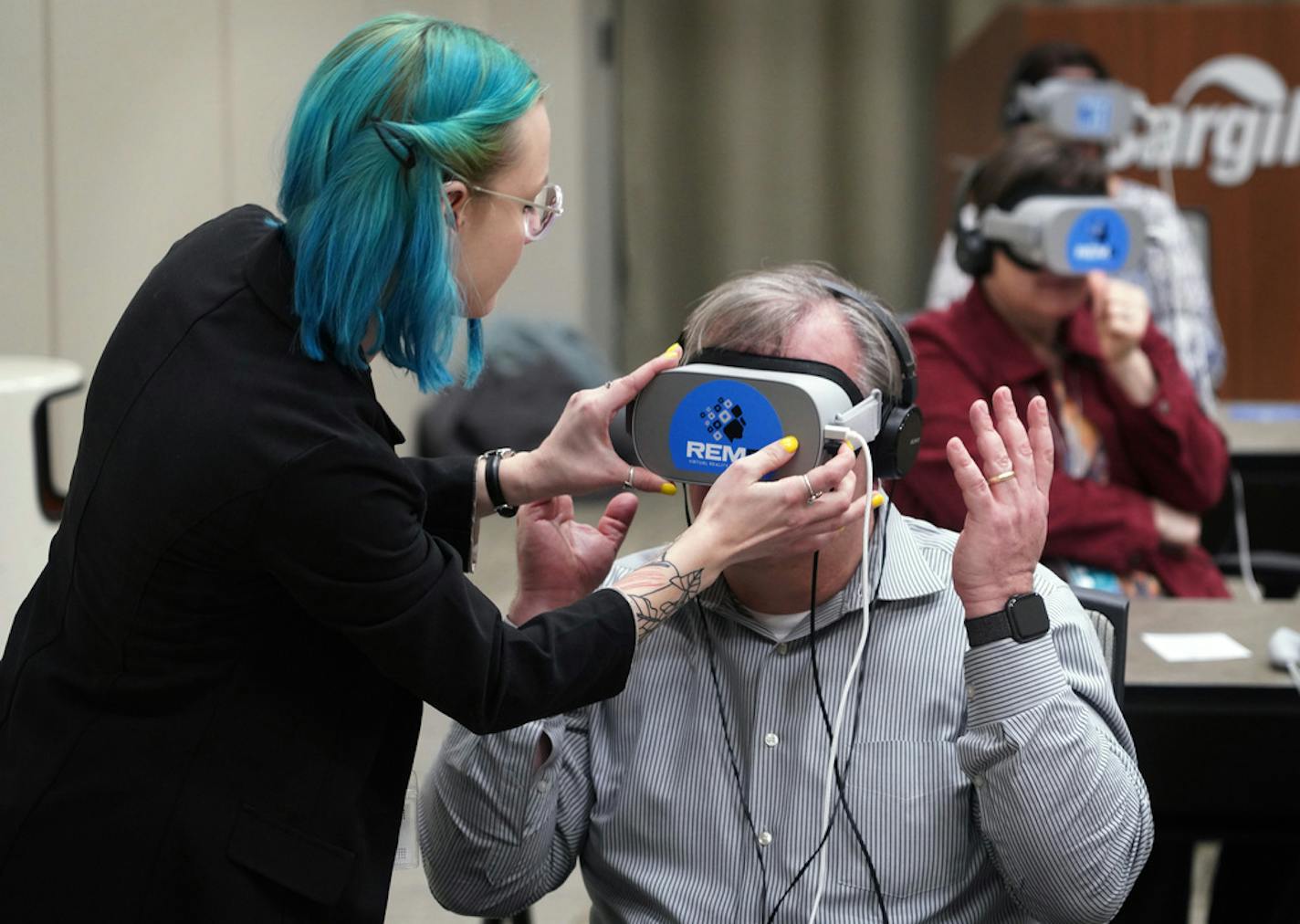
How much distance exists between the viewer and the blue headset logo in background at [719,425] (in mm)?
1331

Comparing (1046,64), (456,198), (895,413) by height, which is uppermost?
(1046,64)

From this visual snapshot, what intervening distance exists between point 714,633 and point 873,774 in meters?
0.23

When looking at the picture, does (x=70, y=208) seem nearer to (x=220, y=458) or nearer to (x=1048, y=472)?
(x=220, y=458)

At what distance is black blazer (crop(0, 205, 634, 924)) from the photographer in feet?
3.80

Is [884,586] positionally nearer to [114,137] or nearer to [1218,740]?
[1218,740]

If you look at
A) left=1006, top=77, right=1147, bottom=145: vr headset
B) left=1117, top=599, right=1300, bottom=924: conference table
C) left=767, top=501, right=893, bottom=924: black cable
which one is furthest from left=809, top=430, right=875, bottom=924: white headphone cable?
left=1006, top=77, right=1147, bottom=145: vr headset

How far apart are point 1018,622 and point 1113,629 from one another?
376mm

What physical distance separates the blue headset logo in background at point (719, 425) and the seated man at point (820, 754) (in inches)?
5.1

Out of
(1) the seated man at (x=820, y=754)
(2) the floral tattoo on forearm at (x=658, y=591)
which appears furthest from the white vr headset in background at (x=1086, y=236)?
(2) the floral tattoo on forearm at (x=658, y=591)

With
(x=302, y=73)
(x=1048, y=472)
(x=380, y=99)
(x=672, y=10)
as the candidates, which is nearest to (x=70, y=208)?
(x=302, y=73)

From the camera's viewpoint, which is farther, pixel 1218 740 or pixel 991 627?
pixel 1218 740

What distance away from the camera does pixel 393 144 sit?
118 cm

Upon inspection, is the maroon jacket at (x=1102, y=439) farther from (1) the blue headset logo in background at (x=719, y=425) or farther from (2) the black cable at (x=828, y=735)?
(1) the blue headset logo in background at (x=719, y=425)

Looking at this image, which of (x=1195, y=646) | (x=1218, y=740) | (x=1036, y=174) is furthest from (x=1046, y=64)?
(x=1218, y=740)
